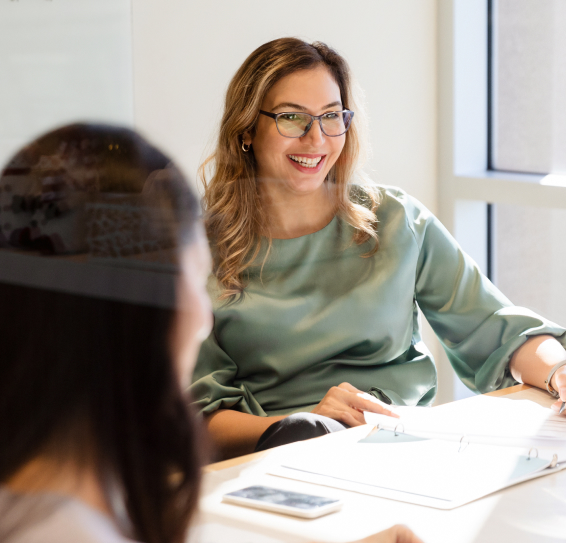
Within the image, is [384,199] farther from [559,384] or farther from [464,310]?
[559,384]

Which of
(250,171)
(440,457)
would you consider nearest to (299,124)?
(250,171)

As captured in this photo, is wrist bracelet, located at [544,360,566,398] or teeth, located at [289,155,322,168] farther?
teeth, located at [289,155,322,168]

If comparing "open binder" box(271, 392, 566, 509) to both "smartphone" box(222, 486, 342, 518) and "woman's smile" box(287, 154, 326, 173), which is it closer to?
"smartphone" box(222, 486, 342, 518)

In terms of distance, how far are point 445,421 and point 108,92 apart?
67 centimetres

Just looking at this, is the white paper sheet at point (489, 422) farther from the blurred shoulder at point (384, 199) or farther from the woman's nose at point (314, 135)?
the woman's nose at point (314, 135)

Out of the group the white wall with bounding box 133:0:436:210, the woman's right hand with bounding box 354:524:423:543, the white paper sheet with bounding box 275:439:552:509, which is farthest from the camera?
the white wall with bounding box 133:0:436:210

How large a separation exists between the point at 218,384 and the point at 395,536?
23.0 inches

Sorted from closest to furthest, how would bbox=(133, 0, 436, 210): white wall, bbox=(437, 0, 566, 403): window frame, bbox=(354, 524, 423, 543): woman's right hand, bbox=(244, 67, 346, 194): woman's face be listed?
bbox=(354, 524, 423, 543): woman's right hand, bbox=(244, 67, 346, 194): woman's face, bbox=(133, 0, 436, 210): white wall, bbox=(437, 0, 566, 403): window frame

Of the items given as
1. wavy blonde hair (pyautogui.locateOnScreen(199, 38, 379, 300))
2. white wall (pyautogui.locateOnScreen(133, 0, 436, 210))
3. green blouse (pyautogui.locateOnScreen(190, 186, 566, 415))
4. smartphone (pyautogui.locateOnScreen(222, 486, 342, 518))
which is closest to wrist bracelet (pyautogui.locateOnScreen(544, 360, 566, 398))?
green blouse (pyautogui.locateOnScreen(190, 186, 566, 415))

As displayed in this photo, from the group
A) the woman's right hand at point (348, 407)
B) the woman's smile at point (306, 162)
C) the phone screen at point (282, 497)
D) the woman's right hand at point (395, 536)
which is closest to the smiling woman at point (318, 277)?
the woman's smile at point (306, 162)

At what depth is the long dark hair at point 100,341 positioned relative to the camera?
0.33m

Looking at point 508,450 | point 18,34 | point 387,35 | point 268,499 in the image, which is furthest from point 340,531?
point 387,35

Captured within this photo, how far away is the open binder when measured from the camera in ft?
2.06

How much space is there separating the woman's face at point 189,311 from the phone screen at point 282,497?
0.82 feet
